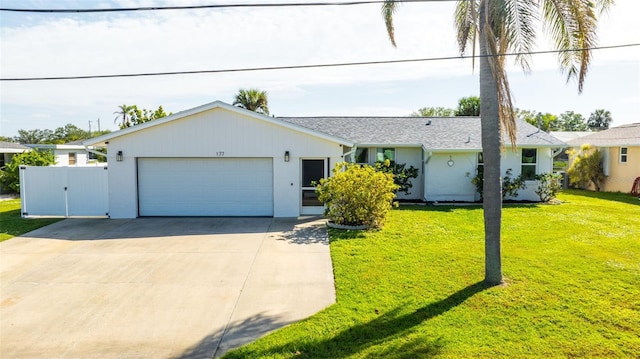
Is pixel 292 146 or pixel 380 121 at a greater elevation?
pixel 380 121

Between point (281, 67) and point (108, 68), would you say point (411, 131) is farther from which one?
point (108, 68)

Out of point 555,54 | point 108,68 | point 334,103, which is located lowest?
point 555,54

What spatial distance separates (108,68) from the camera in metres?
10.6

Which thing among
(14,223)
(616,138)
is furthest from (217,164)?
(616,138)

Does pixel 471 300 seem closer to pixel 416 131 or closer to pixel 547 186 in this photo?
pixel 547 186

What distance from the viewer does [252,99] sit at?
94.9ft

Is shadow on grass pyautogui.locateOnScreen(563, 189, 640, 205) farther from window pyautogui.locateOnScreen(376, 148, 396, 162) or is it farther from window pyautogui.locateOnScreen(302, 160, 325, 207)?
window pyautogui.locateOnScreen(302, 160, 325, 207)

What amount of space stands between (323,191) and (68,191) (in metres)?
9.08

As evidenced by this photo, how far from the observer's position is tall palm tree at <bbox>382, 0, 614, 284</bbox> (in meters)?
6.61

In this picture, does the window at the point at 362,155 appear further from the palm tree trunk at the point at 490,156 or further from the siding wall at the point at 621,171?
the siding wall at the point at 621,171

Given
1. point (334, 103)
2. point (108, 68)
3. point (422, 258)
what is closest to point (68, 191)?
point (108, 68)

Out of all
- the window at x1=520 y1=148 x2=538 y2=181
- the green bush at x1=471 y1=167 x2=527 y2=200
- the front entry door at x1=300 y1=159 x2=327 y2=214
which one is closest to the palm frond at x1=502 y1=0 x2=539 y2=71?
the front entry door at x1=300 y1=159 x2=327 y2=214

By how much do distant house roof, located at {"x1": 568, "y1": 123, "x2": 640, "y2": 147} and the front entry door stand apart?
54.7 feet

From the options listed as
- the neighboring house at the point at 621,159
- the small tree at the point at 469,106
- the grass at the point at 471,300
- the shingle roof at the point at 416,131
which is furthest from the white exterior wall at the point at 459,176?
the small tree at the point at 469,106
